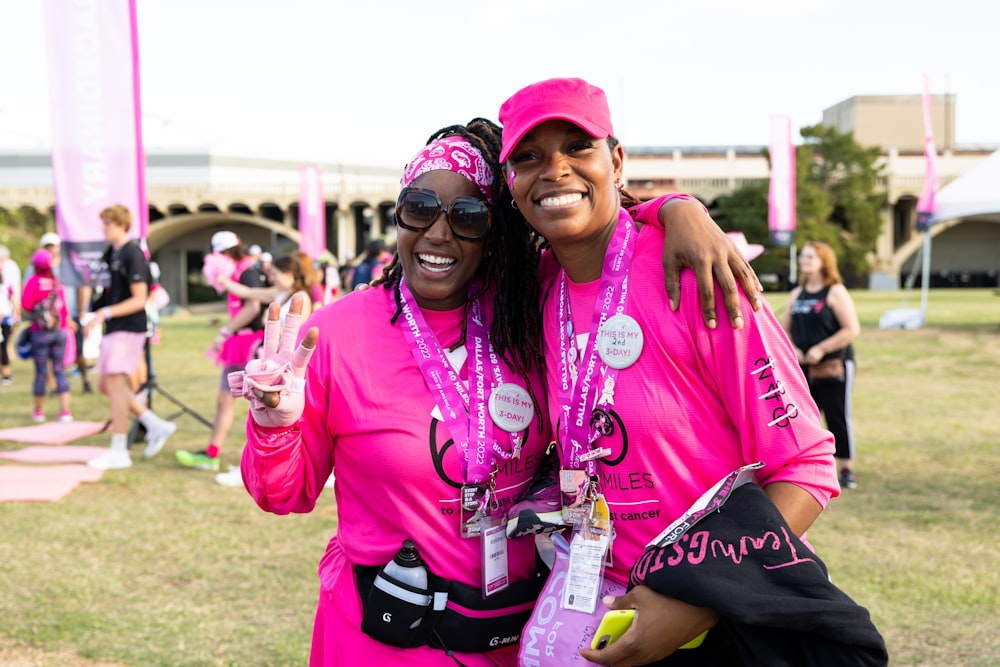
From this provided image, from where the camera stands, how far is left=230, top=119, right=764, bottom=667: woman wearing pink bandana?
1995 millimetres

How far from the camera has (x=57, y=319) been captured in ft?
36.8

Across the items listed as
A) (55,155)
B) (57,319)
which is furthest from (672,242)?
(57,319)

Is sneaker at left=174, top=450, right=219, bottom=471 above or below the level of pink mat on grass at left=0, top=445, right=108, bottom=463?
above

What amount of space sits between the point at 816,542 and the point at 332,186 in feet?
173

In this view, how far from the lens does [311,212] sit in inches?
946

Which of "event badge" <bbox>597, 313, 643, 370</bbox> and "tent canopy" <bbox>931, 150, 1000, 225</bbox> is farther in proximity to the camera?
"tent canopy" <bbox>931, 150, 1000, 225</bbox>

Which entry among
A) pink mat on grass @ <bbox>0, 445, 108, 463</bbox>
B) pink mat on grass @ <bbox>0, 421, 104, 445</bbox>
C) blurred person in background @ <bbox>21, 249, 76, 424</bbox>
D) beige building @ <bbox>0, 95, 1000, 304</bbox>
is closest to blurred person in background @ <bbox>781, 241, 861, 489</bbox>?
pink mat on grass @ <bbox>0, 445, 108, 463</bbox>

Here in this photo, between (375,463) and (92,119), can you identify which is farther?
(92,119)

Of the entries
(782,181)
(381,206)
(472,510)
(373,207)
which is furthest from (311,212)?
(381,206)

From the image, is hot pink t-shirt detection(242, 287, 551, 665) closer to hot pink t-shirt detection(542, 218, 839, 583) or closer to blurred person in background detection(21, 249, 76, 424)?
hot pink t-shirt detection(542, 218, 839, 583)

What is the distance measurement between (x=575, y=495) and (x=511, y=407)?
276 millimetres

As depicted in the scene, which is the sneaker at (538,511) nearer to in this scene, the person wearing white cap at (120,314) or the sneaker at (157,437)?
the person wearing white cap at (120,314)

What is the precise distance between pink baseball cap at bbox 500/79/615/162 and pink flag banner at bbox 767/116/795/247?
23.0 meters

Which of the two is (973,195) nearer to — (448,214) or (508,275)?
(508,275)
